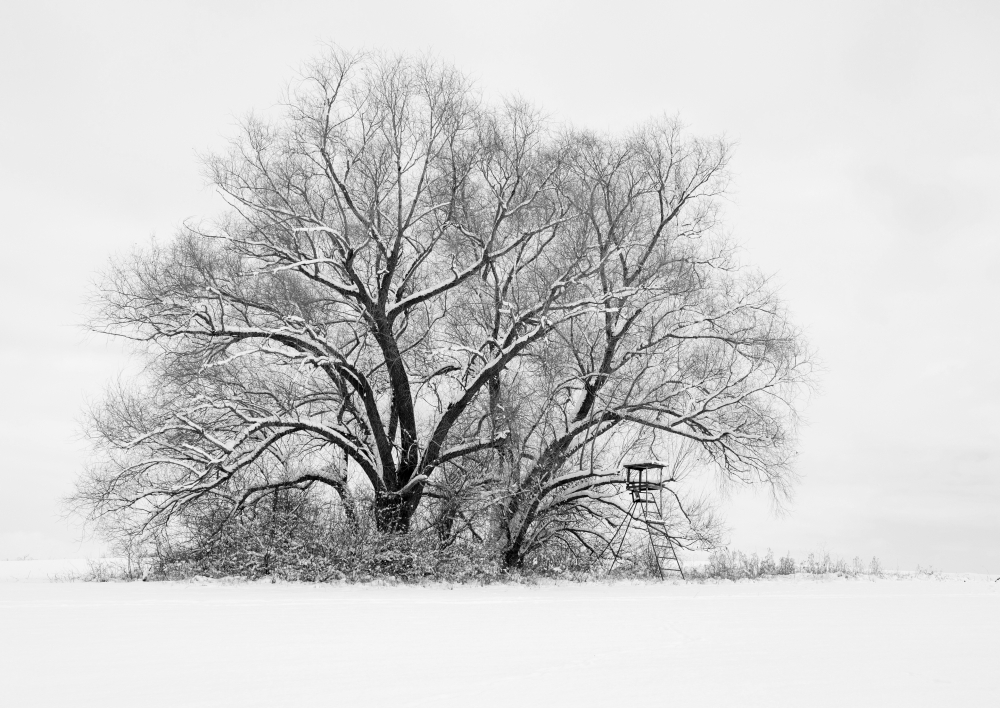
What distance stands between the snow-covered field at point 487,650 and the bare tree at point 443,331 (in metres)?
5.04

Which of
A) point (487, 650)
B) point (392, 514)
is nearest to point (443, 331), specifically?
point (392, 514)

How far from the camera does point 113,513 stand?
18234mm

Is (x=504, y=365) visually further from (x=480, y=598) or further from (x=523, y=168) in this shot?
(x=480, y=598)

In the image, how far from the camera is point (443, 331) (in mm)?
20828

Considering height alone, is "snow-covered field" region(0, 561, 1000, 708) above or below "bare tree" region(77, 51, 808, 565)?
below

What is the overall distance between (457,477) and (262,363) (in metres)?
5.04

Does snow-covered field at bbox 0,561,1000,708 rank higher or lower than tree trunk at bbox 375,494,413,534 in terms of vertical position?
lower

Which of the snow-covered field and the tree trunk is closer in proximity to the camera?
the snow-covered field

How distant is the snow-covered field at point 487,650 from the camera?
592 centimetres

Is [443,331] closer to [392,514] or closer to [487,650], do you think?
[392,514]

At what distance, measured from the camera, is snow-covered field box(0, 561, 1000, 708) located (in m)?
5.92

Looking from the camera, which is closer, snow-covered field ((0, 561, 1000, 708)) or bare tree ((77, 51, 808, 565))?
snow-covered field ((0, 561, 1000, 708))

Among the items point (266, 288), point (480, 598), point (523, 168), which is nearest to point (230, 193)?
point (266, 288)

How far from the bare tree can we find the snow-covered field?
5044 millimetres
